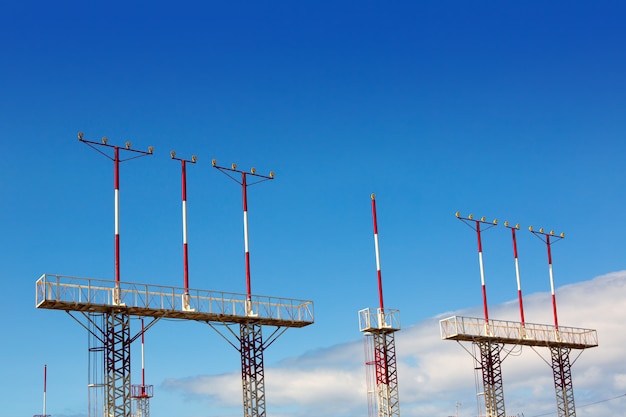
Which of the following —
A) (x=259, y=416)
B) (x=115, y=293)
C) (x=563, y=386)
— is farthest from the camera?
(x=563, y=386)

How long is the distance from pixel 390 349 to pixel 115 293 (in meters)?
27.0

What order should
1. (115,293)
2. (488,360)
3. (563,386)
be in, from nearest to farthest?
1. (115,293)
2. (488,360)
3. (563,386)

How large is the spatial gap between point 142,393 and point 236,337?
28.5 m

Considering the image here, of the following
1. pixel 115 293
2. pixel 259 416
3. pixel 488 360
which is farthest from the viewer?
pixel 488 360

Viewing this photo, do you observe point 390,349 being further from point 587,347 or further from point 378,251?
point 587,347

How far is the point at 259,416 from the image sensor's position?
79250mm

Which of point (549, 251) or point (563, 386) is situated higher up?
point (549, 251)

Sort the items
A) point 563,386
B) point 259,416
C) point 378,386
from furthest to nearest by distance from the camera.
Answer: point 563,386, point 378,386, point 259,416

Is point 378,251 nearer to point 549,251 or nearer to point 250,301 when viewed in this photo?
point 250,301

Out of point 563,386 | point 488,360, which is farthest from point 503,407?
point 563,386

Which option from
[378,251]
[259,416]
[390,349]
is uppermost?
[378,251]

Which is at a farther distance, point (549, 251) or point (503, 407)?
point (549, 251)

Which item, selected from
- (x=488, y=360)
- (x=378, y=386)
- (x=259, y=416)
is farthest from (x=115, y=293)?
(x=488, y=360)

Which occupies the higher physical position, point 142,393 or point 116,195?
point 116,195
